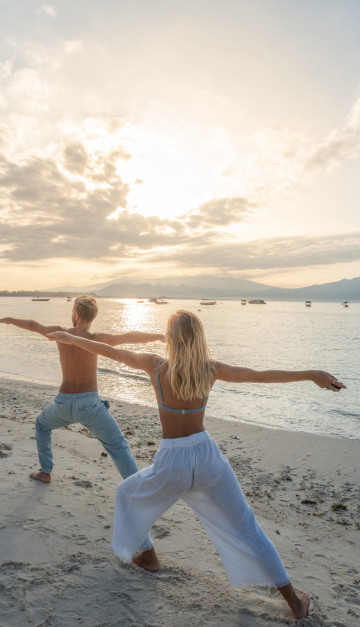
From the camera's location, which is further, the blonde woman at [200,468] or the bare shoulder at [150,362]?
the bare shoulder at [150,362]

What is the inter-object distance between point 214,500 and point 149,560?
1.15 m

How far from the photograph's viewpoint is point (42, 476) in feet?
16.9

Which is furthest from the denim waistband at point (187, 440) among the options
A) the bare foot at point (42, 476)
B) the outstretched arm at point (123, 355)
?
the bare foot at point (42, 476)

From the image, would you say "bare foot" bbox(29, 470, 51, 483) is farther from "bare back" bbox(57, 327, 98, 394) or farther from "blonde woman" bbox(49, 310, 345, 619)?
"blonde woman" bbox(49, 310, 345, 619)

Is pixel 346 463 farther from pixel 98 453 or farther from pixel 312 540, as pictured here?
pixel 98 453

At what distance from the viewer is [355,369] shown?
23.9 m

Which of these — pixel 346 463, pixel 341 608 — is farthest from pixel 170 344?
pixel 346 463

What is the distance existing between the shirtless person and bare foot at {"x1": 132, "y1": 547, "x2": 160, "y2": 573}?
3.30 ft

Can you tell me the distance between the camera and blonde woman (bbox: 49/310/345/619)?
9.39 feet

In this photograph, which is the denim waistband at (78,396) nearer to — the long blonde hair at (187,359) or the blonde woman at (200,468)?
the blonde woman at (200,468)

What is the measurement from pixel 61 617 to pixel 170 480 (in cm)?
128

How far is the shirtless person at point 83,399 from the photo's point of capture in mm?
4383

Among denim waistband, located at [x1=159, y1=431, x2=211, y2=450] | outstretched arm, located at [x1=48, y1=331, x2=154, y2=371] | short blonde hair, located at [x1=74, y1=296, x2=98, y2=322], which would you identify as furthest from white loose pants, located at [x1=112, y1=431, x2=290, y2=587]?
short blonde hair, located at [x1=74, y1=296, x2=98, y2=322]

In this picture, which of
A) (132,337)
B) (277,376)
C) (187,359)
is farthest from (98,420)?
(277,376)
